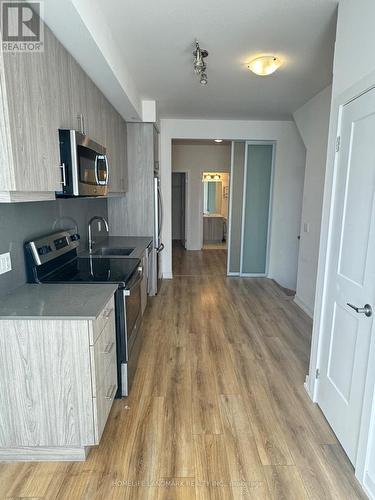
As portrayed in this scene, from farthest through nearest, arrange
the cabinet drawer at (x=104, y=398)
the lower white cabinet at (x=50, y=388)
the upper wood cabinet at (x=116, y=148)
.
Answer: the upper wood cabinet at (x=116, y=148)
the cabinet drawer at (x=104, y=398)
the lower white cabinet at (x=50, y=388)

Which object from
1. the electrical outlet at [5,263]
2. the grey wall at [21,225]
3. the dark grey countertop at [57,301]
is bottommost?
the dark grey countertop at [57,301]

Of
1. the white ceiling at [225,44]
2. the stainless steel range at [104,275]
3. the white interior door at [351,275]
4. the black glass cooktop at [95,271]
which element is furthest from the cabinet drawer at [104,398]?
the white ceiling at [225,44]

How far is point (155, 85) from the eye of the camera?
10.7 ft

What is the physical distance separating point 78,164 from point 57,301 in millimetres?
857

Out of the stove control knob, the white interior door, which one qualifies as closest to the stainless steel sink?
the stove control knob

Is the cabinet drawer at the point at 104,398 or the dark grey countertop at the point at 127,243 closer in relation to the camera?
the cabinet drawer at the point at 104,398

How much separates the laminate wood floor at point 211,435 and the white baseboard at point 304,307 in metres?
0.52

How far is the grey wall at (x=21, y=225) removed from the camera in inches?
70.3

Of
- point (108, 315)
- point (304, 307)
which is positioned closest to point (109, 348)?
point (108, 315)

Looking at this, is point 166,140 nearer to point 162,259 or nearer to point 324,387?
point 162,259

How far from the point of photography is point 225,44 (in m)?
2.36

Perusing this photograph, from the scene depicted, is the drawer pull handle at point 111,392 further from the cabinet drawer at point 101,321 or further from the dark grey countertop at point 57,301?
the dark grey countertop at point 57,301

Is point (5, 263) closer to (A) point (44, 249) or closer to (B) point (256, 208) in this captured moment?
(A) point (44, 249)

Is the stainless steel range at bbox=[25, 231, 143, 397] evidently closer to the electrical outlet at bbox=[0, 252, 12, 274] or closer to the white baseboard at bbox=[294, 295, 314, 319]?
the electrical outlet at bbox=[0, 252, 12, 274]
